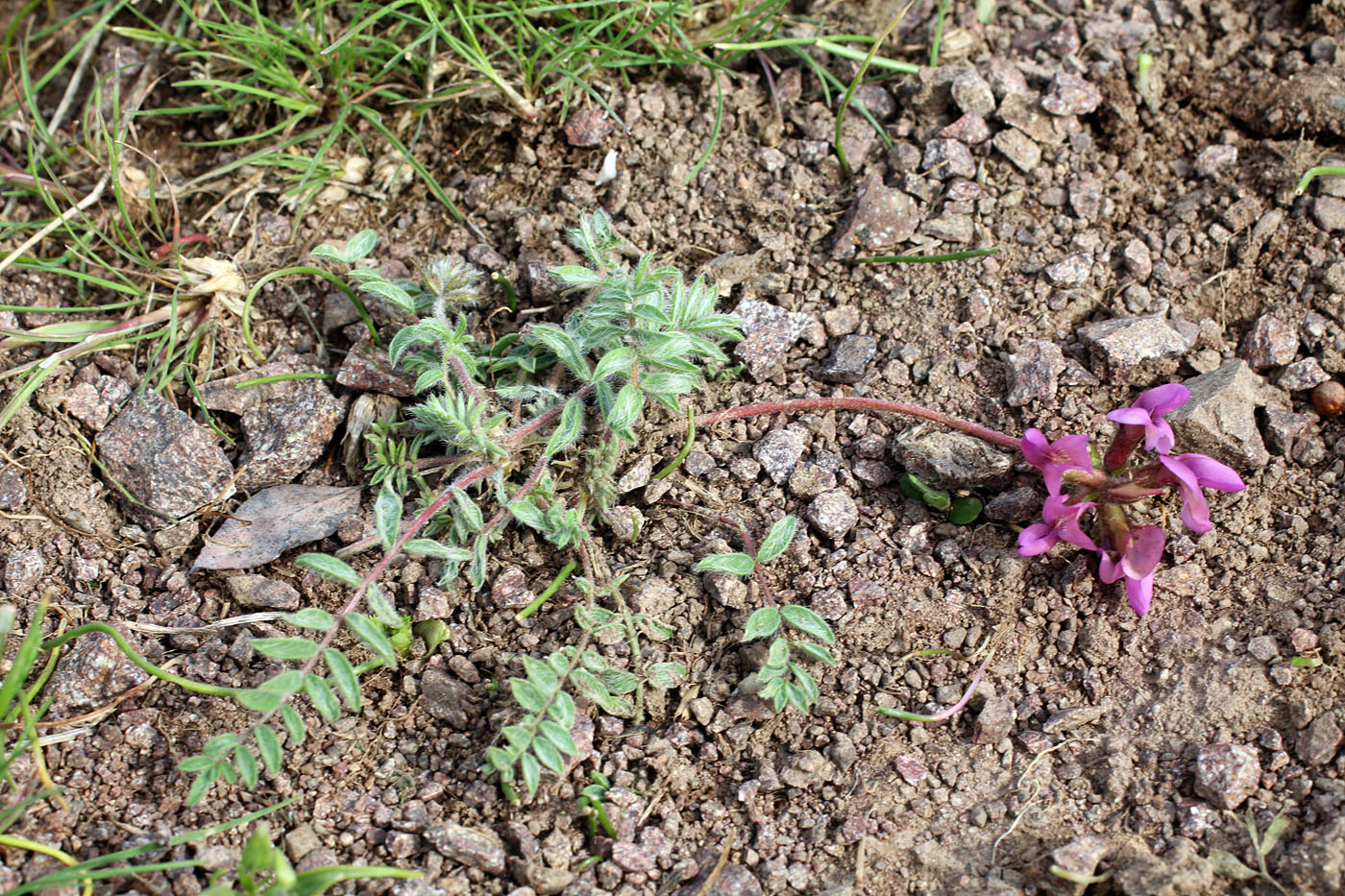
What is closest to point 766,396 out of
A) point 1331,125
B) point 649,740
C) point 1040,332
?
point 1040,332

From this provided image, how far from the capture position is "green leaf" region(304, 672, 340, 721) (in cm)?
201

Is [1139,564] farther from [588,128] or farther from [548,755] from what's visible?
[588,128]

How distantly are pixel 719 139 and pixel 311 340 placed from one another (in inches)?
53.1

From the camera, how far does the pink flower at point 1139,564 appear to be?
2.34 metres

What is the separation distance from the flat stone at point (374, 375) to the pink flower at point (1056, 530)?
62.2 inches

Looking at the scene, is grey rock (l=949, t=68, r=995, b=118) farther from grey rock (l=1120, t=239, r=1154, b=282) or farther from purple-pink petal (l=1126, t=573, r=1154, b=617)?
purple-pink petal (l=1126, t=573, r=1154, b=617)

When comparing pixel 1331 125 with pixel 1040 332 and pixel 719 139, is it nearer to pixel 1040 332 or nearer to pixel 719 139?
pixel 1040 332

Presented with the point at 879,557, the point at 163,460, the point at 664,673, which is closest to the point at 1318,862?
the point at 879,557

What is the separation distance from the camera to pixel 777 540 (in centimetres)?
245

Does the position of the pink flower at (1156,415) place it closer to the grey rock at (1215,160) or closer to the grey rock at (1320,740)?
the grey rock at (1320,740)

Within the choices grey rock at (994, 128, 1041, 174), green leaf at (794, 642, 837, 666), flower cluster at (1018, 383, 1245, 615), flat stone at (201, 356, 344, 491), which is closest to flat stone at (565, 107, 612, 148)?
flat stone at (201, 356, 344, 491)

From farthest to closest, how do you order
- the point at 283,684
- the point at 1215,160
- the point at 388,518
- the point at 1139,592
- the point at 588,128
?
the point at 588,128 < the point at 1215,160 < the point at 1139,592 < the point at 388,518 < the point at 283,684

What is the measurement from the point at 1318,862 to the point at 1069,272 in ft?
5.18

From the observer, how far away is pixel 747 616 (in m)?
2.52
